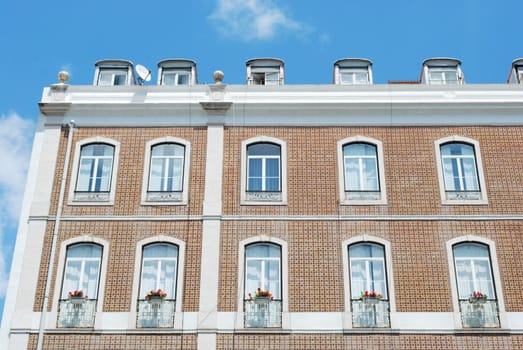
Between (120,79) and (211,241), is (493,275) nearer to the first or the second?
(211,241)

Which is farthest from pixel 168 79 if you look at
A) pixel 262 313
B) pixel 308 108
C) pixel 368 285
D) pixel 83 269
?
pixel 368 285

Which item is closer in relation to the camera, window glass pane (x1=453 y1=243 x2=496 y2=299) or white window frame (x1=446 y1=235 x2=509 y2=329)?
white window frame (x1=446 y1=235 x2=509 y2=329)

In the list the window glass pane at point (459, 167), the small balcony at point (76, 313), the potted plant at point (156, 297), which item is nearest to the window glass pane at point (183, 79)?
the potted plant at point (156, 297)

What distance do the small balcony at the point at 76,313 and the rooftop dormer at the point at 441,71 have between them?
42.5ft

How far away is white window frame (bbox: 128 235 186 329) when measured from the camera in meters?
16.6

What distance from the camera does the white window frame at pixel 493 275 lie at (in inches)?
649

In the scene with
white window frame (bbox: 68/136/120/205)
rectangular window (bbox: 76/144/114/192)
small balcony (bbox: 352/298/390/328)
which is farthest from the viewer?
rectangular window (bbox: 76/144/114/192)

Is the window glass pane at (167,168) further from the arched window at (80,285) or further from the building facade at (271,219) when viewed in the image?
the arched window at (80,285)

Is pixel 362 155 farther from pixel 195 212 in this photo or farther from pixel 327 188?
pixel 195 212

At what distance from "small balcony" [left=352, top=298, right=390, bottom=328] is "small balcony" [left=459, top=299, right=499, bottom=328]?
2014mm

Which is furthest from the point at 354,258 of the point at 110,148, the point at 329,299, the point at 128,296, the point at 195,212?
the point at 110,148

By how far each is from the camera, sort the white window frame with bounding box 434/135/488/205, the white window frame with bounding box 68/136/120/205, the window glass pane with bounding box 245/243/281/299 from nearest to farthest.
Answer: the window glass pane with bounding box 245/243/281/299 < the white window frame with bounding box 434/135/488/205 < the white window frame with bounding box 68/136/120/205

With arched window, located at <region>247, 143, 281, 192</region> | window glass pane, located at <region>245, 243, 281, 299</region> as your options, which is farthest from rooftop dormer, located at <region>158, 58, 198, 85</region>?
window glass pane, located at <region>245, 243, 281, 299</region>

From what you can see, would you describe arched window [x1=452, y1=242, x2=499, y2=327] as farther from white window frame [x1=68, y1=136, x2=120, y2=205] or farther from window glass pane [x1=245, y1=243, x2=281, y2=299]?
white window frame [x1=68, y1=136, x2=120, y2=205]
